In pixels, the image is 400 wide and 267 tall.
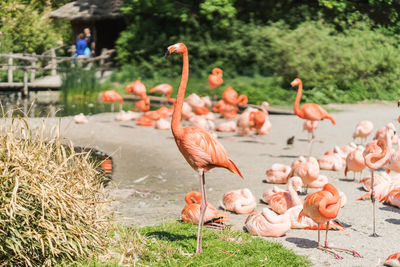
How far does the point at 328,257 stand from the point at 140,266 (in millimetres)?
1576

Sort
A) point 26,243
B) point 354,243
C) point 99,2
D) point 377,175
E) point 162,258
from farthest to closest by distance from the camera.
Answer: point 99,2 < point 377,175 < point 354,243 < point 162,258 < point 26,243

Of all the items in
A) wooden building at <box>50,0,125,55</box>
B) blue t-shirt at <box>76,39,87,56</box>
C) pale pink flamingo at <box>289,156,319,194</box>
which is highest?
wooden building at <box>50,0,125,55</box>

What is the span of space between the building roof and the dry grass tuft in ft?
64.4

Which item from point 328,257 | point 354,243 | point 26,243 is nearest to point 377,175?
point 354,243

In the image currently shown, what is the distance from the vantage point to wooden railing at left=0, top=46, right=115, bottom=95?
59.3ft

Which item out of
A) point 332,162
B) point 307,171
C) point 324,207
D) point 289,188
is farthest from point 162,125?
point 324,207

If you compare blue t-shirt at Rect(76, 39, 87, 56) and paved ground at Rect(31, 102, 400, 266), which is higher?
blue t-shirt at Rect(76, 39, 87, 56)

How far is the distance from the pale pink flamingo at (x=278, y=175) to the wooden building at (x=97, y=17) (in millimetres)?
16960

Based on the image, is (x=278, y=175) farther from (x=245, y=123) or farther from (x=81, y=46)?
(x=81, y=46)

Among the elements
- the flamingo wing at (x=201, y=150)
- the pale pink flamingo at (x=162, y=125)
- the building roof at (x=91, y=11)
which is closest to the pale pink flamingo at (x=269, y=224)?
the flamingo wing at (x=201, y=150)

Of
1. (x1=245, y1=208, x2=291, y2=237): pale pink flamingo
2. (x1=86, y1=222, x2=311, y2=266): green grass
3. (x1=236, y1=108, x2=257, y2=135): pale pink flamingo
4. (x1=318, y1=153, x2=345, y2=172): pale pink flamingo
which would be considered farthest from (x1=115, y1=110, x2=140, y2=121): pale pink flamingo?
(x1=245, y1=208, x2=291, y2=237): pale pink flamingo

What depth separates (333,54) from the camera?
1694 centimetres

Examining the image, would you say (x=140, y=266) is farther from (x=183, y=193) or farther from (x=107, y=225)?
(x=183, y=193)

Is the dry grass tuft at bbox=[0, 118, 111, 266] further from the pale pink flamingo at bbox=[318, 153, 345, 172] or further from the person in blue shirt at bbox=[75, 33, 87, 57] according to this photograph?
the person in blue shirt at bbox=[75, 33, 87, 57]
